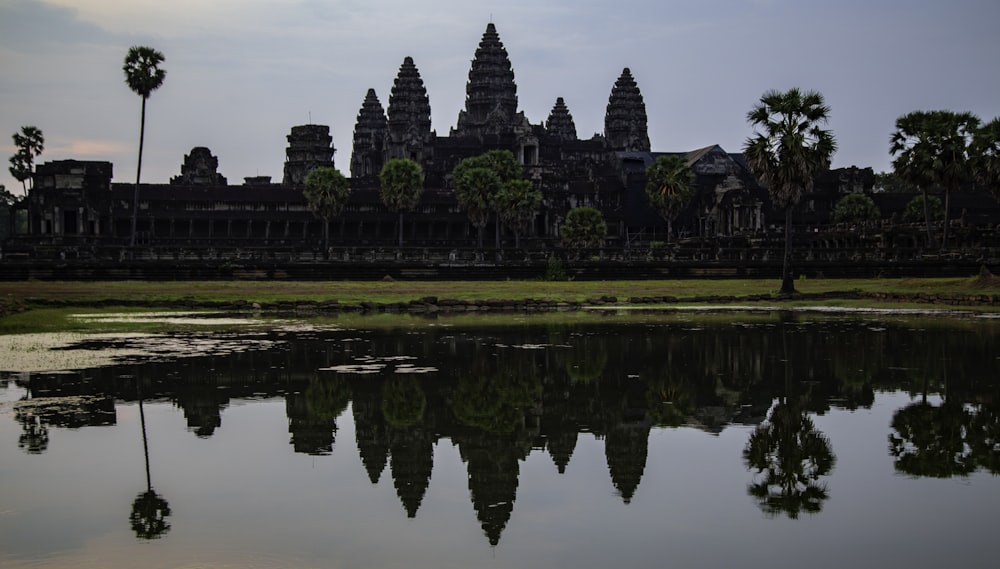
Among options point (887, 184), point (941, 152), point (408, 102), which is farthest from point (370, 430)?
point (887, 184)

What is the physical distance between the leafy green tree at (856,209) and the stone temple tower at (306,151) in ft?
170

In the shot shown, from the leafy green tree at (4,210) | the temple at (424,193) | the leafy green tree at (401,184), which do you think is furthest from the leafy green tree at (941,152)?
the leafy green tree at (4,210)

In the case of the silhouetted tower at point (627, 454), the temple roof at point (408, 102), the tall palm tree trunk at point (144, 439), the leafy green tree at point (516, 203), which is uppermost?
the temple roof at point (408, 102)

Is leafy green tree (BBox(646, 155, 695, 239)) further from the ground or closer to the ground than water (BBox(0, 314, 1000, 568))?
further from the ground

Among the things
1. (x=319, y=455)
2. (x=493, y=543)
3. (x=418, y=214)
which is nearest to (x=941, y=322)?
(x=319, y=455)

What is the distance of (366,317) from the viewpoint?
3491cm

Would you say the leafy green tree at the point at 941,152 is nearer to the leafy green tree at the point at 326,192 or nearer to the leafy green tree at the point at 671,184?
the leafy green tree at the point at 671,184

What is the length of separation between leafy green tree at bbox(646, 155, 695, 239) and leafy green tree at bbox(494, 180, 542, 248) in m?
9.72

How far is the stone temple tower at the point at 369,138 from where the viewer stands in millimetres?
137000

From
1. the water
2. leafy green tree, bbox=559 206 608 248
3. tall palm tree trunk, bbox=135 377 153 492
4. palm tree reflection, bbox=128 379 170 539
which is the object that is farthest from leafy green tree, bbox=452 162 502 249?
palm tree reflection, bbox=128 379 170 539

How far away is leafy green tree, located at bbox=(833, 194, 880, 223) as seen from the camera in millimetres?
100625

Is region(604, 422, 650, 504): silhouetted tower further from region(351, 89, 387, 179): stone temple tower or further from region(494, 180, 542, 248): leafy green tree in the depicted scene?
region(351, 89, 387, 179): stone temple tower

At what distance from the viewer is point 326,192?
9162 centimetres

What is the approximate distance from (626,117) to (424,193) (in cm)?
4580
